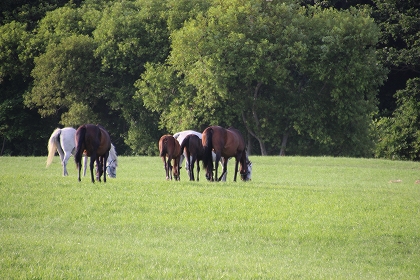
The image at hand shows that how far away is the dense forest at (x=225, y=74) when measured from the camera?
167 feet

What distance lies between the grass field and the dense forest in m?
27.7

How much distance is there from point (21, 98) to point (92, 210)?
44.1 metres

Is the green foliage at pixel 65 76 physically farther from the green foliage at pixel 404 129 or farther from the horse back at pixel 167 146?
the horse back at pixel 167 146

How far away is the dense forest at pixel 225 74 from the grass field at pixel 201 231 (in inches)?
1092

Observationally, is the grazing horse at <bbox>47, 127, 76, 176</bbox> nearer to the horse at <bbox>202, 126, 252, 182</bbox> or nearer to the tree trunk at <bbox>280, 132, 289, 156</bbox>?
the horse at <bbox>202, 126, 252, 182</bbox>

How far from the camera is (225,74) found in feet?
162

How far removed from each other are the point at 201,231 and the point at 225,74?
34164mm

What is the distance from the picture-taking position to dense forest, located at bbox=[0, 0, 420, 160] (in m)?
51.0

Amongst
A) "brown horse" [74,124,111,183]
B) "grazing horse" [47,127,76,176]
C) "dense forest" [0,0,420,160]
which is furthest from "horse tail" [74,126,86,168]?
"dense forest" [0,0,420,160]

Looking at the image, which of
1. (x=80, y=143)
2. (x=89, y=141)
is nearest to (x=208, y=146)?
(x=89, y=141)

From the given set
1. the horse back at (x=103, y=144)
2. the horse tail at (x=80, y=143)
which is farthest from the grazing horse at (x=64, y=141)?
the horse tail at (x=80, y=143)

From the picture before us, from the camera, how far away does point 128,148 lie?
6006 centimetres

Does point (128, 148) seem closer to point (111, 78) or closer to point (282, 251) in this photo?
point (111, 78)

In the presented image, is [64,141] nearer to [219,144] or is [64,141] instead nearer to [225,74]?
[219,144]
